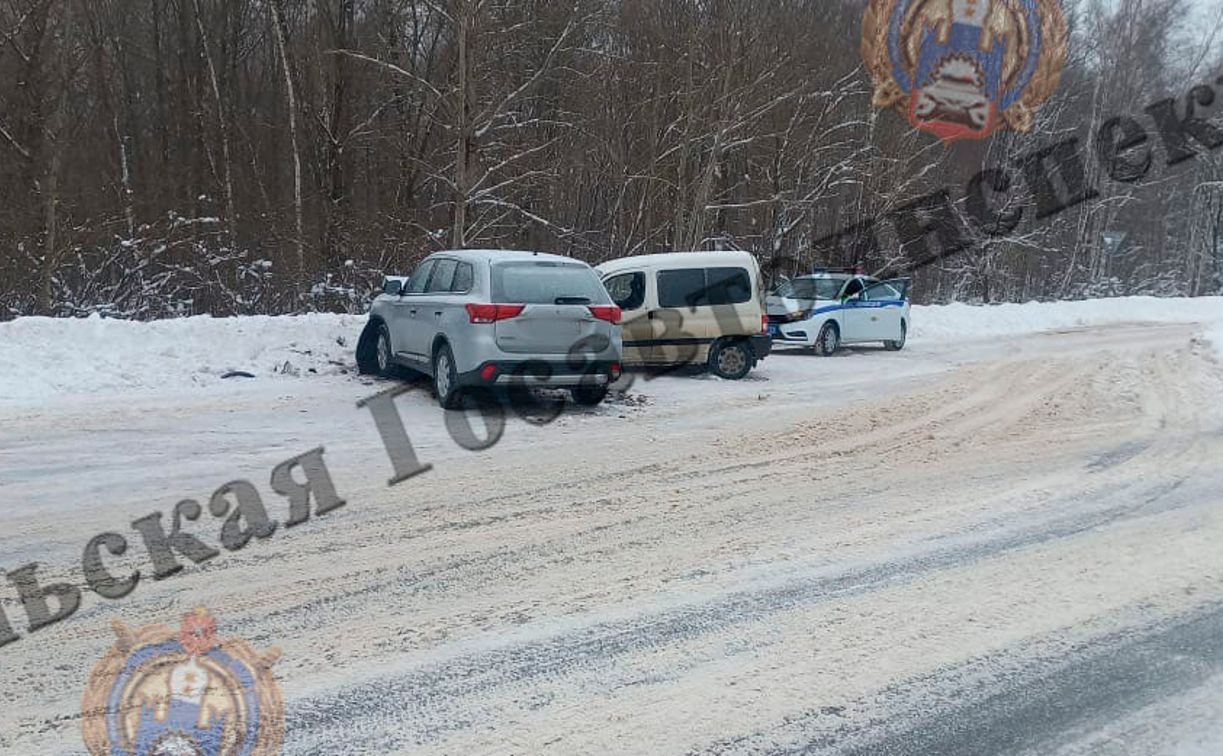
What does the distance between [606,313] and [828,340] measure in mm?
8706

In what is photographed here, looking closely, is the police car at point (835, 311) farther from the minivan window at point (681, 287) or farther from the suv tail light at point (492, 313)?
the suv tail light at point (492, 313)

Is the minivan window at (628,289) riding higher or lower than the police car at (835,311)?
higher

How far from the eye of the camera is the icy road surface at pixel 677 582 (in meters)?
3.68

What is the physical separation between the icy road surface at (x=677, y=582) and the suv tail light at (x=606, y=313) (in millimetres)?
1233

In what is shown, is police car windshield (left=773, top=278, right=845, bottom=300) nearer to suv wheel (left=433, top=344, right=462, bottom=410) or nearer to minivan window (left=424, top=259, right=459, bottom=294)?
minivan window (left=424, top=259, right=459, bottom=294)

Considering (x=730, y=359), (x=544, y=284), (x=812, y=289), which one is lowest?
(x=730, y=359)

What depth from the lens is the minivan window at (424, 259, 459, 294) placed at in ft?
35.3

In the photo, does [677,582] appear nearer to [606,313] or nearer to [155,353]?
[606,313]

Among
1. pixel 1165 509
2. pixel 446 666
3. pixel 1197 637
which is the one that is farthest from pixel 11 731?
pixel 1165 509

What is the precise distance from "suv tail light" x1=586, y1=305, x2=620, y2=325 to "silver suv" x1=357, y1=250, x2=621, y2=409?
11mm

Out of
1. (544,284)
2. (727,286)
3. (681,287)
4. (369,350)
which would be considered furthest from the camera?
(727,286)

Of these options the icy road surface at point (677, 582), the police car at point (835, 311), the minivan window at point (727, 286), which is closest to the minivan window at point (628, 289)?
the minivan window at point (727, 286)

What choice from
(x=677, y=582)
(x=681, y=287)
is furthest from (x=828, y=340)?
(x=677, y=582)

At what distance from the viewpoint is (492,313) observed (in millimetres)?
9781
